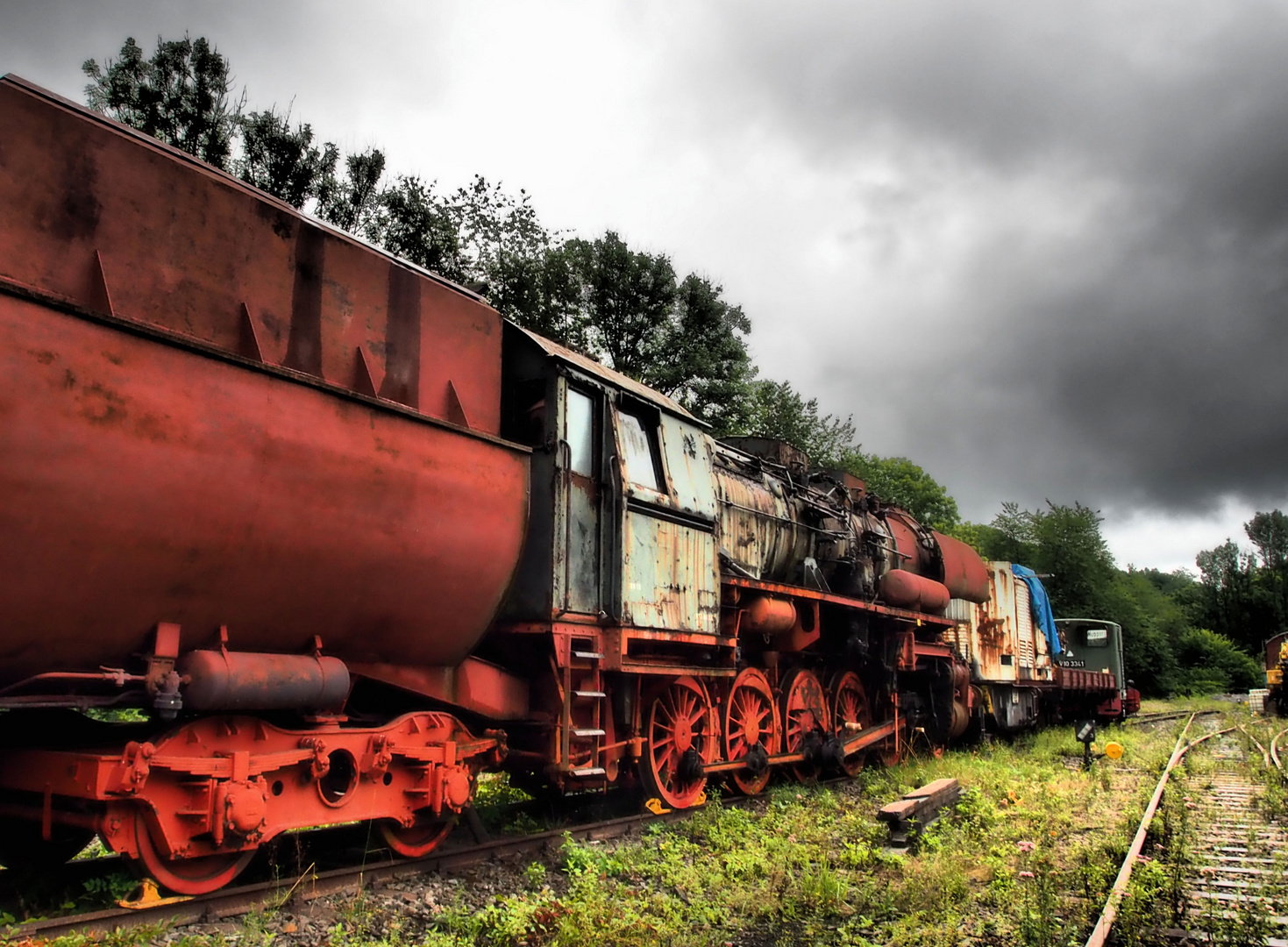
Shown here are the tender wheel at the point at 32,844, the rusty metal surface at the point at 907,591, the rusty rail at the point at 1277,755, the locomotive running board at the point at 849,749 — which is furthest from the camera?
the rusty rail at the point at 1277,755

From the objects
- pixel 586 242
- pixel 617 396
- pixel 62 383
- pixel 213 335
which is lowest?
pixel 62 383

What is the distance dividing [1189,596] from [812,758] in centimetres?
6443

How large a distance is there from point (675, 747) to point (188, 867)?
4.26 metres

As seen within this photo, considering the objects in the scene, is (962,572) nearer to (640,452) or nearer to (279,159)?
(640,452)

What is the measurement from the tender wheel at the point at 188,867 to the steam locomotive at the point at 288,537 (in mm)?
16

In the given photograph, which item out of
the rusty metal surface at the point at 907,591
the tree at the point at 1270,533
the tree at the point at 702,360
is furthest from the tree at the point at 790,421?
the tree at the point at 1270,533

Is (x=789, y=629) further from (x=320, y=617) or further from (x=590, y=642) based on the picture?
(x=320, y=617)

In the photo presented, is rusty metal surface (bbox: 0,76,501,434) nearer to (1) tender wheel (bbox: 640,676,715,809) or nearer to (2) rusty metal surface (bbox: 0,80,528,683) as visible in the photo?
(2) rusty metal surface (bbox: 0,80,528,683)

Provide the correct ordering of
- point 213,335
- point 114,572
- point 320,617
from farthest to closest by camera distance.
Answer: point 320,617 < point 213,335 < point 114,572

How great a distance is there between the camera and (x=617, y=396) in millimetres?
7234

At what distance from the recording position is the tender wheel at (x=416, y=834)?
5.58 metres

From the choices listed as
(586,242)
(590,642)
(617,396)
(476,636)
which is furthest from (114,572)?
(586,242)

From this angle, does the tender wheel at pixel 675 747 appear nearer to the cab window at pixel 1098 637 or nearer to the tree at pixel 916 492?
the cab window at pixel 1098 637

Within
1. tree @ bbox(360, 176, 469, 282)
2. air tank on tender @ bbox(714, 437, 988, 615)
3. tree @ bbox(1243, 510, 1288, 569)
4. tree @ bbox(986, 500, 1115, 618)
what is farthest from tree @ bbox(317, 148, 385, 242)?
tree @ bbox(1243, 510, 1288, 569)
